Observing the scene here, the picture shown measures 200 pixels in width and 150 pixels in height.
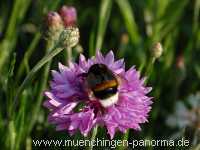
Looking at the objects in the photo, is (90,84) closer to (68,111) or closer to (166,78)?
(68,111)

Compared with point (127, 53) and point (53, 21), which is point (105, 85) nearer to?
point (53, 21)

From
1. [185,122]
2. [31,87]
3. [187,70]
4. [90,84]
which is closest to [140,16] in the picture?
[187,70]

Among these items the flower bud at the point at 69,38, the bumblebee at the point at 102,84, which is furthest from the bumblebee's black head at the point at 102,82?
the flower bud at the point at 69,38

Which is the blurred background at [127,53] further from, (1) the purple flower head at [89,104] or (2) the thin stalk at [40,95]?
(1) the purple flower head at [89,104]

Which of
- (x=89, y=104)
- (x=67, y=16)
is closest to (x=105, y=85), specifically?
(x=89, y=104)

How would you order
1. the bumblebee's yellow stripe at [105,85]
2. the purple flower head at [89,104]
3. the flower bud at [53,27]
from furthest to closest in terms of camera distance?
1. the flower bud at [53,27]
2. the purple flower head at [89,104]
3. the bumblebee's yellow stripe at [105,85]
